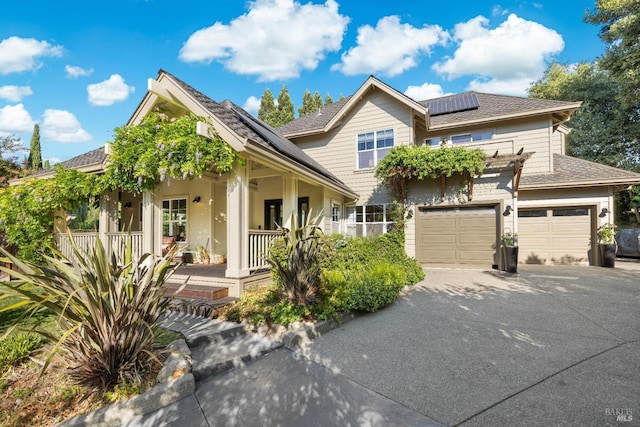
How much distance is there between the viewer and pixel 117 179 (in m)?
6.36

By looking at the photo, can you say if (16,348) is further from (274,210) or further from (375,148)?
(375,148)

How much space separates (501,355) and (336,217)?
8028mm

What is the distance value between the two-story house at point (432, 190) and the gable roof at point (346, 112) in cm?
6

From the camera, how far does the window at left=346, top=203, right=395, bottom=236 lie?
36.4 feet

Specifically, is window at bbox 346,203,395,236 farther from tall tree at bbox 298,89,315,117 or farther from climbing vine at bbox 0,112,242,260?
tall tree at bbox 298,89,315,117

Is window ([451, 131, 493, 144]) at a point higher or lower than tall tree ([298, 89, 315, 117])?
lower

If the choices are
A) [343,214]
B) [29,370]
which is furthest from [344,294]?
[343,214]

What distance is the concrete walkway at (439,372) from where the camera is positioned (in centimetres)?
250

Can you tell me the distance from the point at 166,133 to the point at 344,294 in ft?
16.1

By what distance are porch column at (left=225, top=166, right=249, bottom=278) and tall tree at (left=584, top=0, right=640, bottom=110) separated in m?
16.6

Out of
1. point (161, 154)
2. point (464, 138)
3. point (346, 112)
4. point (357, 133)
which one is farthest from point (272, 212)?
point (464, 138)

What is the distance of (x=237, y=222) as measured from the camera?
221 inches

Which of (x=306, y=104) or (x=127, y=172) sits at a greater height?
(x=306, y=104)

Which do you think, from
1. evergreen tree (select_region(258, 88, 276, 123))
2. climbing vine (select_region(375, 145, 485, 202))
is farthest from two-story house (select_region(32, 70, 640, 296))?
evergreen tree (select_region(258, 88, 276, 123))
